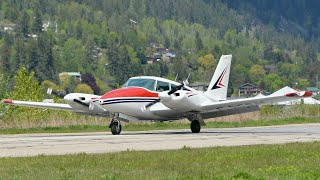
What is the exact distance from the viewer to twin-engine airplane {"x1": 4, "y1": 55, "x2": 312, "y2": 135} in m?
43.6

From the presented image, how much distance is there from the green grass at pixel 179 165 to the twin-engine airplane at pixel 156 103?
12391mm

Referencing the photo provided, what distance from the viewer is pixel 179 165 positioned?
86.3ft

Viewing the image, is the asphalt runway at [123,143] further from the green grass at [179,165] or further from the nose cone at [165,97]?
the nose cone at [165,97]

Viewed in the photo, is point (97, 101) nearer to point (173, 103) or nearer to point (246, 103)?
point (173, 103)

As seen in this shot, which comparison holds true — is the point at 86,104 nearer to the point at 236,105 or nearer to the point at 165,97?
the point at 165,97

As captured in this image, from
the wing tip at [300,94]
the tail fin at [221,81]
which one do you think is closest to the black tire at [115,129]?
the tail fin at [221,81]

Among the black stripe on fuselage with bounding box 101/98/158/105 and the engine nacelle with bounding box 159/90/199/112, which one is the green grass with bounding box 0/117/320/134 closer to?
the black stripe on fuselage with bounding box 101/98/158/105

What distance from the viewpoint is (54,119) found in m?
57.8

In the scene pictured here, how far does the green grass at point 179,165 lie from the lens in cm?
2381

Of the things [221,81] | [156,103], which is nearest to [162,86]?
[156,103]

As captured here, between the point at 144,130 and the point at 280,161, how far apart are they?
24230 millimetres

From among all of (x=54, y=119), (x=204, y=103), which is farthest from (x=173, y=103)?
(x=54, y=119)

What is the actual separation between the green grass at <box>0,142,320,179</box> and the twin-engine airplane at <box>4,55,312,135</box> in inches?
488

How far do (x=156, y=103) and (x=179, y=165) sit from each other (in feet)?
60.8
